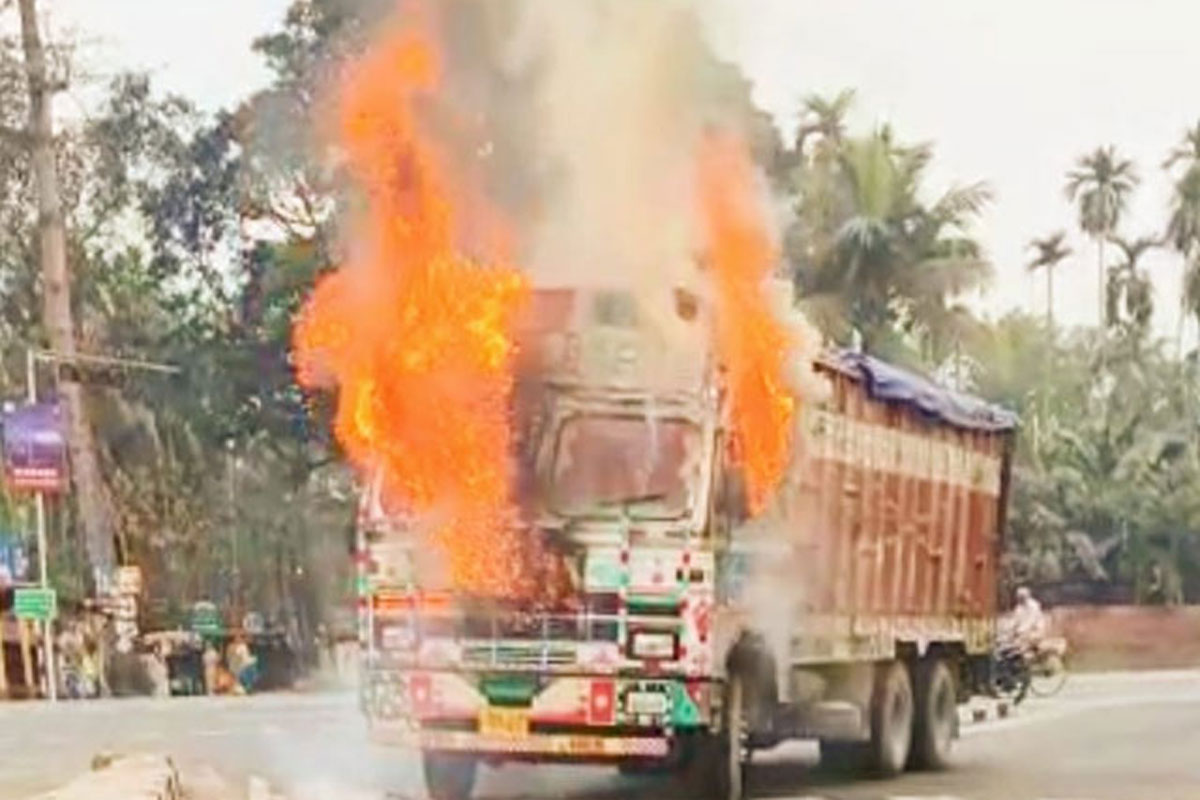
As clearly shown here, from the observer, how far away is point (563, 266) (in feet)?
55.0

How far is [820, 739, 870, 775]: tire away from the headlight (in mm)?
4498

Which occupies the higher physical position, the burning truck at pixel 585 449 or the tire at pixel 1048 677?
the burning truck at pixel 585 449

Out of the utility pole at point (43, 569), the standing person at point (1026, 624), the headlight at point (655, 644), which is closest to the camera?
the headlight at point (655, 644)

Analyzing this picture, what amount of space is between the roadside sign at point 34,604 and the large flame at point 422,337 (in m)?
21.5

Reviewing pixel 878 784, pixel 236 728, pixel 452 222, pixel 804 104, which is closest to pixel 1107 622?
pixel 804 104

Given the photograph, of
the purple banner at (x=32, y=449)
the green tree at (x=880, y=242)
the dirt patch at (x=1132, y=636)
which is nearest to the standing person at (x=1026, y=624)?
the green tree at (x=880, y=242)

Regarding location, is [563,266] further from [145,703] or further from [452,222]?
[145,703]

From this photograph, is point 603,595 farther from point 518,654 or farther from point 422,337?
point 422,337

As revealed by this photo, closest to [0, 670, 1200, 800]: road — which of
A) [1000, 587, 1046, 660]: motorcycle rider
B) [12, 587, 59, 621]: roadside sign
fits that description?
[1000, 587, 1046, 660]: motorcycle rider

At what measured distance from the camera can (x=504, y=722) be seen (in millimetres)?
15719

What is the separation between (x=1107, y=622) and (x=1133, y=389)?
1466 cm

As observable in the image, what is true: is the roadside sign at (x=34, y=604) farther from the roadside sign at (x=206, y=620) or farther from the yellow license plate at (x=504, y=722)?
the yellow license plate at (x=504, y=722)

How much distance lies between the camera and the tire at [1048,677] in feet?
126

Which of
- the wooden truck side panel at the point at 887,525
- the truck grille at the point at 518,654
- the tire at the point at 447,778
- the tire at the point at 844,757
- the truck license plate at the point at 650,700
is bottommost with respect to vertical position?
the tire at the point at 844,757
